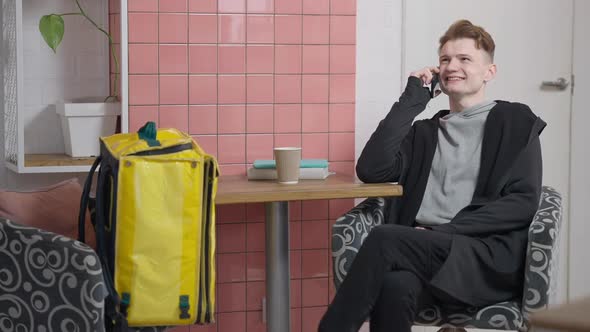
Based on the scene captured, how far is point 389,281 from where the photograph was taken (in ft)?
8.29

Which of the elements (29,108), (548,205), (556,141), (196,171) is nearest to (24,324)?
(196,171)

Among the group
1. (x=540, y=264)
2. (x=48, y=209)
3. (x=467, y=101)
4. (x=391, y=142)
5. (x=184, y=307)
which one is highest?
(x=467, y=101)

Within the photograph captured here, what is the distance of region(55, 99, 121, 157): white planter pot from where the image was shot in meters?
3.14

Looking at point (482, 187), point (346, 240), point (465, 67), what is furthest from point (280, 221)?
point (465, 67)

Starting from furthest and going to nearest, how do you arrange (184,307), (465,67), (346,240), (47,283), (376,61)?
(376,61) → (465,67) → (346,240) → (184,307) → (47,283)

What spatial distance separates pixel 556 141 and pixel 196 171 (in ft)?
6.09

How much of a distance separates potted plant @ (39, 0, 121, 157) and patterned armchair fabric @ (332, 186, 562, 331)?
38.6 inches

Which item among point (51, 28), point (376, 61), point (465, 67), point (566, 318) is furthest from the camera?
point (376, 61)

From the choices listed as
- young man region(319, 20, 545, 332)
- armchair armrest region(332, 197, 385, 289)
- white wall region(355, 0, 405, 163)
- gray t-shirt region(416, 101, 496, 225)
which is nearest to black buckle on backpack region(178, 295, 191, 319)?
young man region(319, 20, 545, 332)

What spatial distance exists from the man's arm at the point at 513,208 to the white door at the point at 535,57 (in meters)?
0.84

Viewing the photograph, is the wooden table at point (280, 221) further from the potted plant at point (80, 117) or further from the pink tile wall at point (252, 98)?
the potted plant at point (80, 117)

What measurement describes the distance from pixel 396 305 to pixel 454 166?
615 millimetres

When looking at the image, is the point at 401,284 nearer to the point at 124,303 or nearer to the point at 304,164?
the point at 304,164

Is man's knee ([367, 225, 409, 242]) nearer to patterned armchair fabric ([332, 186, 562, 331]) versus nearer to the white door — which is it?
patterned armchair fabric ([332, 186, 562, 331])
